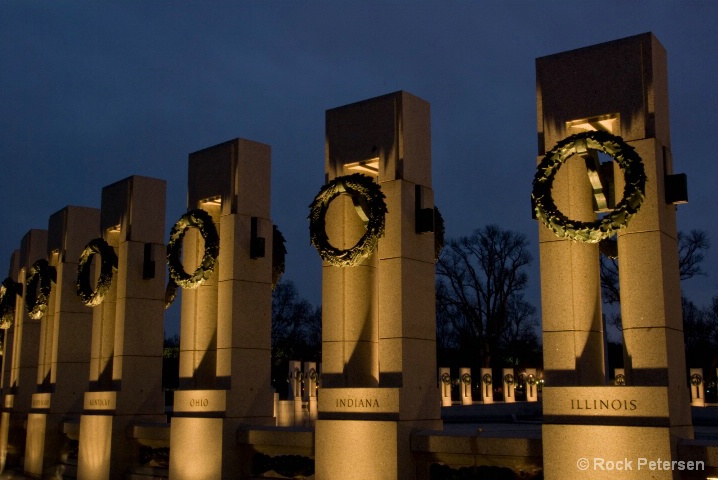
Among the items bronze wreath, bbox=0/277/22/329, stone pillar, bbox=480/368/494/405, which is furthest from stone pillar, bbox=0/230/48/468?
stone pillar, bbox=480/368/494/405

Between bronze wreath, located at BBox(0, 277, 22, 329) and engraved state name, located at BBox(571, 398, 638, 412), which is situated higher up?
bronze wreath, located at BBox(0, 277, 22, 329)

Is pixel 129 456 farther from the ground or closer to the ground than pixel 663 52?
closer to the ground

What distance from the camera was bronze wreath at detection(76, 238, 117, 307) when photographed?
18.9 m

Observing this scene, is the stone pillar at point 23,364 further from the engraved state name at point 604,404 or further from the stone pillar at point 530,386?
the stone pillar at point 530,386

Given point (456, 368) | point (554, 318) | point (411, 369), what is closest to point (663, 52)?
point (554, 318)

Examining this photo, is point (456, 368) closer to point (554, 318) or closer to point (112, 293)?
point (112, 293)

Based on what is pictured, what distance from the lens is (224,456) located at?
14.5m

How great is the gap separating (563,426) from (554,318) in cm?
140

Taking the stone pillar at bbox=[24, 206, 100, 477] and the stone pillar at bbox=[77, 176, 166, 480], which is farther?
the stone pillar at bbox=[24, 206, 100, 477]

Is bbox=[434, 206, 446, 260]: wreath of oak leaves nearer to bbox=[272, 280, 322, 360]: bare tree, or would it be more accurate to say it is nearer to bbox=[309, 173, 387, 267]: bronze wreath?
bbox=[309, 173, 387, 267]: bronze wreath

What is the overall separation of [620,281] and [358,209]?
13.7 ft

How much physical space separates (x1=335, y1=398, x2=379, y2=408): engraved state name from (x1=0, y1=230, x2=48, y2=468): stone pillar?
1399 cm

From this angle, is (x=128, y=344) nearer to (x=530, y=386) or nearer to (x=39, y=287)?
(x=39, y=287)

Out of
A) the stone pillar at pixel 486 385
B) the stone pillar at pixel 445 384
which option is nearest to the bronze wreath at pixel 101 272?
the stone pillar at pixel 445 384
